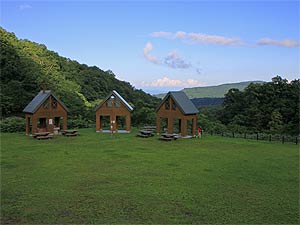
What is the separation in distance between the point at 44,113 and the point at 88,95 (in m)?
22.5

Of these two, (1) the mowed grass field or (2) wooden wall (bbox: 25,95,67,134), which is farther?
(2) wooden wall (bbox: 25,95,67,134)

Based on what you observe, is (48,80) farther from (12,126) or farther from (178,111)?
(178,111)

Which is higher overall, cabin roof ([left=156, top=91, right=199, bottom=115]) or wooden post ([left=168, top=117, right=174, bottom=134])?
cabin roof ([left=156, top=91, right=199, bottom=115])

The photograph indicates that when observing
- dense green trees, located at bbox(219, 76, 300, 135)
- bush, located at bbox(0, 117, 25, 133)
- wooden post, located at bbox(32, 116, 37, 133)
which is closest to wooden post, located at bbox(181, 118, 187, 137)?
wooden post, located at bbox(32, 116, 37, 133)

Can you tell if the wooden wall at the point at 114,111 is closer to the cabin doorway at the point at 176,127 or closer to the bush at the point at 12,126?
the cabin doorway at the point at 176,127

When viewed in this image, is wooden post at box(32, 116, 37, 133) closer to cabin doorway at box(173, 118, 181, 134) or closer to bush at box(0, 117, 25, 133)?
bush at box(0, 117, 25, 133)

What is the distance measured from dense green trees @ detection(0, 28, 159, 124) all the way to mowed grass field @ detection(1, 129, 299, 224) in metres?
15.6

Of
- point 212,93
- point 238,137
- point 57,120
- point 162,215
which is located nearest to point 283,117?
Answer: point 238,137

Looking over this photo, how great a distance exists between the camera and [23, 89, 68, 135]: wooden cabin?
80.7ft

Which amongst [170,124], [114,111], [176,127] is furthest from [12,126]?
[176,127]

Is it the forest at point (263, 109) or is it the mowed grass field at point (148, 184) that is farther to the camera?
the forest at point (263, 109)

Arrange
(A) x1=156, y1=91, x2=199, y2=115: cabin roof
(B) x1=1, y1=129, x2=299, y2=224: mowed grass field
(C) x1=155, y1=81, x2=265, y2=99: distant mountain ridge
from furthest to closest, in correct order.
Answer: (C) x1=155, y1=81, x2=265, y2=99: distant mountain ridge
(A) x1=156, y1=91, x2=199, y2=115: cabin roof
(B) x1=1, y1=129, x2=299, y2=224: mowed grass field

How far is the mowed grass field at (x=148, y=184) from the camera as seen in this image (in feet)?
26.1

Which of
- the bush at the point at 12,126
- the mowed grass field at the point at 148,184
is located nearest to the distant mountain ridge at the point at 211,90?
the bush at the point at 12,126
